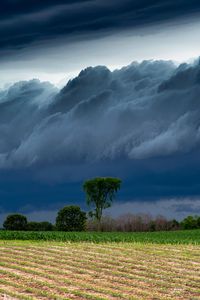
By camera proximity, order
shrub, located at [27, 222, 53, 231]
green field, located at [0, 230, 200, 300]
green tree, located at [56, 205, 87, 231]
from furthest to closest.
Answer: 1. shrub, located at [27, 222, 53, 231]
2. green tree, located at [56, 205, 87, 231]
3. green field, located at [0, 230, 200, 300]

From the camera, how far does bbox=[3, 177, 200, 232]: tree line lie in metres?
49.7

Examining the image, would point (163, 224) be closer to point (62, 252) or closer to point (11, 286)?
point (62, 252)

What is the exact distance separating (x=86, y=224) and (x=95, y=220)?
87 centimetres

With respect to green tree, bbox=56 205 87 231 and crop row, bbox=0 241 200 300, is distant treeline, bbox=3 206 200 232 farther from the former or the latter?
crop row, bbox=0 241 200 300

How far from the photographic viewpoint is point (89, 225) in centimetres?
5106

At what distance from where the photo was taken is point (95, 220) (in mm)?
50781

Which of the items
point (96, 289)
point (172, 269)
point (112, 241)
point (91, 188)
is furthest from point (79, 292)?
point (91, 188)

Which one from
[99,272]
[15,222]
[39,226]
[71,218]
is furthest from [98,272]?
[39,226]

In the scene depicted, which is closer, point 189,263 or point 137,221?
point 189,263

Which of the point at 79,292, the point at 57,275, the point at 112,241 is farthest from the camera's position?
the point at 112,241

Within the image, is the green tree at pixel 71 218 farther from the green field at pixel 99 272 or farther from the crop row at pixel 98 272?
the crop row at pixel 98 272

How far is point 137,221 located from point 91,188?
5025 millimetres

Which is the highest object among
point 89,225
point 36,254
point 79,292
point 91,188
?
point 91,188

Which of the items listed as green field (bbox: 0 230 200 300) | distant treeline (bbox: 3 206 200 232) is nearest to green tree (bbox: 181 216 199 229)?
distant treeline (bbox: 3 206 200 232)
